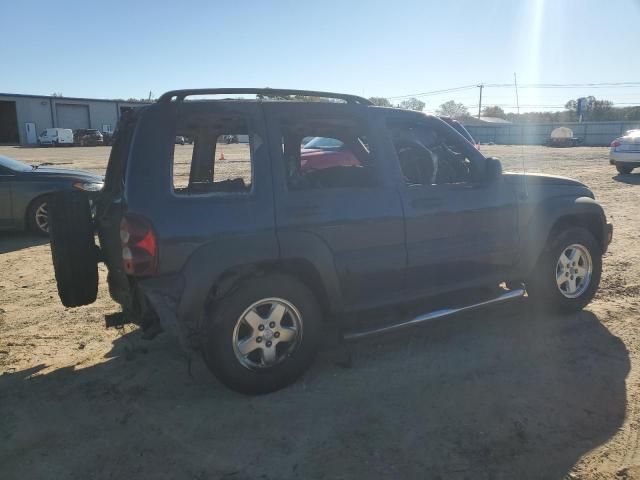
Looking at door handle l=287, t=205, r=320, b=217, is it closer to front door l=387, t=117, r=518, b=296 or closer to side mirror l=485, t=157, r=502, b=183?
front door l=387, t=117, r=518, b=296

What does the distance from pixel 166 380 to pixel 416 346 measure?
6.64 ft

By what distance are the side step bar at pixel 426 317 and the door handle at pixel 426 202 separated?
84cm

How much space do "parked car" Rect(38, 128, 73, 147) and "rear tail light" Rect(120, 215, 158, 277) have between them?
5836 centimetres

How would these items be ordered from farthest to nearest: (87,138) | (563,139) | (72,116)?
(72,116) < (87,138) < (563,139)

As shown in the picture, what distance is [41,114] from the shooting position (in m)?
63.1

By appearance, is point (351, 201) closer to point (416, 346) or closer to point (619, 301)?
point (416, 346)

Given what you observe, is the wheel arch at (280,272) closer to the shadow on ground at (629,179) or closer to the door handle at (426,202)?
the door handle at (426,202)

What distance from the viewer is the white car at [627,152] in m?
16.7

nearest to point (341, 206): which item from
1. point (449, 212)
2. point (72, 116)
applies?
point (449, 212)

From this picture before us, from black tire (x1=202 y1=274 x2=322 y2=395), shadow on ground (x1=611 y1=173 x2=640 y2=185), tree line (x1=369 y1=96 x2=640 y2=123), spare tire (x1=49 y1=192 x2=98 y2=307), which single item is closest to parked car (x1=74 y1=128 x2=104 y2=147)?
tree line (x1=369 y1=96 x2=640 y2=123)

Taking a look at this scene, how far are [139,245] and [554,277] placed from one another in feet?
12.2

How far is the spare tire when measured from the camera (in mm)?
3869

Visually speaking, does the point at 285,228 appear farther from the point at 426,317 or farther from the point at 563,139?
the point at 563,139

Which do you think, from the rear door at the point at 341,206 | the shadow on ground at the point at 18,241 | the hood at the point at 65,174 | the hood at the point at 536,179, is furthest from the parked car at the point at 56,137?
the hood at the point at 536,179
